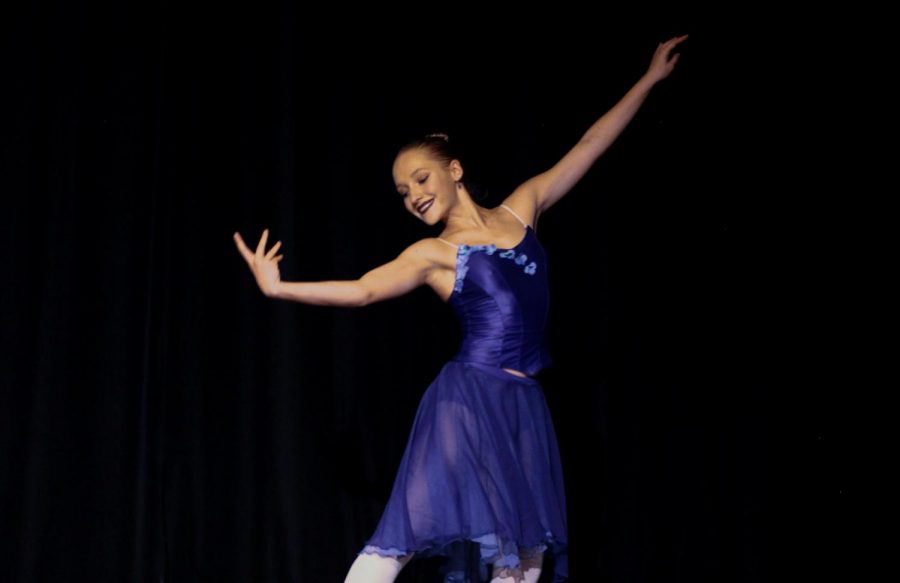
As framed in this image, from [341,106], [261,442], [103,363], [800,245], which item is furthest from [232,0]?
[800,245]

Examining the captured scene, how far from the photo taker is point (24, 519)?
8.89 feet

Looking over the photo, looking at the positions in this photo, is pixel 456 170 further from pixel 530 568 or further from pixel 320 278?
pixel 530 568

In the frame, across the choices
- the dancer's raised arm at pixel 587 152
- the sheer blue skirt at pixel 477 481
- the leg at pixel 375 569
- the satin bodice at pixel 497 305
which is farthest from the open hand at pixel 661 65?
the leg at pixel 375 569

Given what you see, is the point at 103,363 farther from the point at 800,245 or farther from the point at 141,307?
the point at 800,245

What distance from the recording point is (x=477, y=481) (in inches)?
84.0

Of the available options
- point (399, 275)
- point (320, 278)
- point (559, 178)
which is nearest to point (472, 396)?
point (399, 275)

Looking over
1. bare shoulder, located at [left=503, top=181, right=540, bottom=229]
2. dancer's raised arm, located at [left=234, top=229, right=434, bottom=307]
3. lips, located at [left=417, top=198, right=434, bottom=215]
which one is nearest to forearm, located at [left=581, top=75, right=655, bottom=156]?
bare shoulder, located at [left=503, top=181, right=540, bottom=229]

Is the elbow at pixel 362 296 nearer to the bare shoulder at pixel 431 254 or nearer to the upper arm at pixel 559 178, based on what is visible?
the bare shoulder at pixel 431 254

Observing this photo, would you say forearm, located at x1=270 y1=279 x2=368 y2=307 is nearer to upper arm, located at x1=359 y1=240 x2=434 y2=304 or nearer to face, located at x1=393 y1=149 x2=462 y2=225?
upper arm, located at x1=359 y1=240 x2=434 y2=304

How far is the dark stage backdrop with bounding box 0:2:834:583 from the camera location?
280 centimetres

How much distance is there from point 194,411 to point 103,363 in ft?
0.96

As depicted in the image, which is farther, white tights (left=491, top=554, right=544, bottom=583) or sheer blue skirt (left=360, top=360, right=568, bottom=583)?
white tights (left=491, top=554, right=544, bottom=583)

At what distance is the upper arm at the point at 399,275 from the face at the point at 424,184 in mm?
158

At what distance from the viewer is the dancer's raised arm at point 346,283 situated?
6.97 ft
